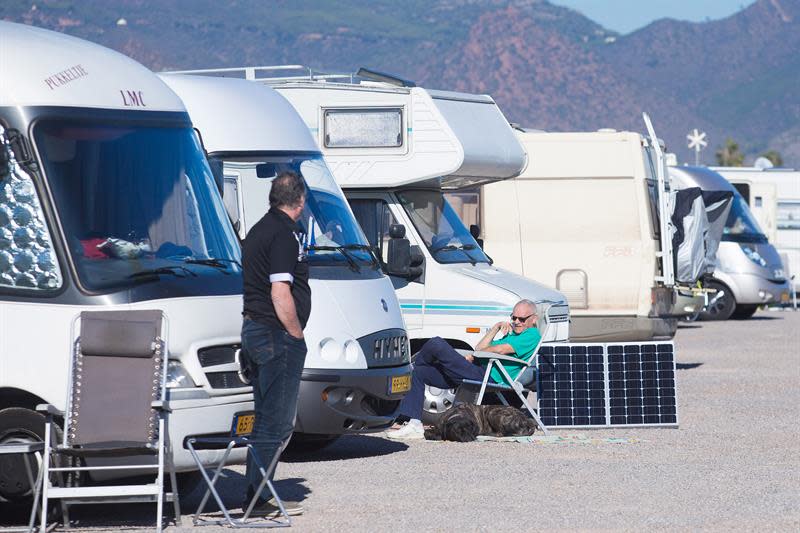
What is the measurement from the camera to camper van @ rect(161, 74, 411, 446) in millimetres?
10922

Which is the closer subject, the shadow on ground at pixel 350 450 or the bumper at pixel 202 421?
the bumper at pixel 202 421

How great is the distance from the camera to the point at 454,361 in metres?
12.8

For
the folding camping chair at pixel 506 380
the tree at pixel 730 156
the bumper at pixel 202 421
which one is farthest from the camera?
the tree at pixel 730 156

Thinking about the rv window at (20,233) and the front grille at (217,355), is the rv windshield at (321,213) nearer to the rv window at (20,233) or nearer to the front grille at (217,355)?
the front grille at (217,355)

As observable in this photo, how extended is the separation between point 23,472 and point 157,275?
1.23 m

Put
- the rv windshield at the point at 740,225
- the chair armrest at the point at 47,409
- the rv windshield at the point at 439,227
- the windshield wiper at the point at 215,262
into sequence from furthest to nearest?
1. the rv windshield at the point at 740,225
2. the rv windshield at the point at 439,227
3. the windshield wiper at the point at 215,262
4. the chair armrest at the point at 47,409

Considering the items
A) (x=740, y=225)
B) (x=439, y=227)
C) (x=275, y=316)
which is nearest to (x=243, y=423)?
(x=275, y=316)

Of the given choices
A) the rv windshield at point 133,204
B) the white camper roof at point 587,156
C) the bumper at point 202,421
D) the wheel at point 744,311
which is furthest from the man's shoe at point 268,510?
the wheel at point 744,311

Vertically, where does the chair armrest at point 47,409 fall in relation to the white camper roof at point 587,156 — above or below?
below

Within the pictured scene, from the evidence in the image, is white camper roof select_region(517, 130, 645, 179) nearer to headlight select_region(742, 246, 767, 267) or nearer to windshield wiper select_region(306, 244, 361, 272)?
windshield wiper select_region(306, 244, 361, 272)

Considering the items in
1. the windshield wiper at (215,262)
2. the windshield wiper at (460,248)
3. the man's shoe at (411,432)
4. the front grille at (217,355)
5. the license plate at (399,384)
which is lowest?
the man's shoe at (411,432)

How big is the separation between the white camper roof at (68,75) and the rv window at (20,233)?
0.28 metres

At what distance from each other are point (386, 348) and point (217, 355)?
8.63 feet

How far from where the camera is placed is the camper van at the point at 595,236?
17375 millimetres
